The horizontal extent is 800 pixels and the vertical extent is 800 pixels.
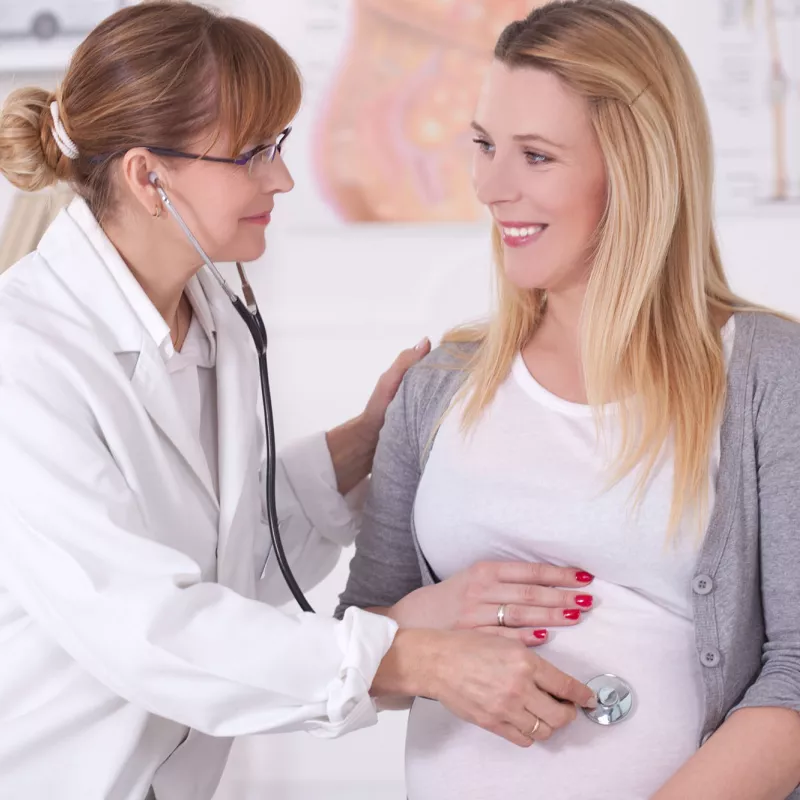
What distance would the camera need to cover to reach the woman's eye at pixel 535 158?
1291 mm

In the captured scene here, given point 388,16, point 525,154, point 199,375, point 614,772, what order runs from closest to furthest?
point 614,772 < point 525,154 < point 199,375 < point 388,16

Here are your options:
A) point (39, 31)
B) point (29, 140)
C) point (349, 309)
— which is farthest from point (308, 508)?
point (39, 31)

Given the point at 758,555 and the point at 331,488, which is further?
the point at 331,488

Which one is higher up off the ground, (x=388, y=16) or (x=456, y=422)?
(x=388, y=16)

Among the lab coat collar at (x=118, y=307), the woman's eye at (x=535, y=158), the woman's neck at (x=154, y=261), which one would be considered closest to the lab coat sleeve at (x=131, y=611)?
the lab coat collar at (x=118, y=307)

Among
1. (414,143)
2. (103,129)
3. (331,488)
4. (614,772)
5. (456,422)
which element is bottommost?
(614,772)

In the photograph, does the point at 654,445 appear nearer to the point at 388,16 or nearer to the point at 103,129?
the point at 103,129

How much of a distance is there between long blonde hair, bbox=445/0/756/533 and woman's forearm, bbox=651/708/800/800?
218 millimetres

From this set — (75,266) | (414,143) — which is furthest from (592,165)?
(414,143)

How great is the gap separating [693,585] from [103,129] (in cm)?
82

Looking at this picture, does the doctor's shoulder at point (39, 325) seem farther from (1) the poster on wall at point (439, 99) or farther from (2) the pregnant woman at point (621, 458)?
(1) the poster on wall at point (439, 99)

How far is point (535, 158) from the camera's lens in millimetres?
1298

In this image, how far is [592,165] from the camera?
1.29 meters

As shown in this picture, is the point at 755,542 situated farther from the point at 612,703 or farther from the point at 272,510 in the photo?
the point at 272,510
